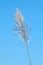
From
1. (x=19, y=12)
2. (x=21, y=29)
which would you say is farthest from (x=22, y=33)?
(x=19, y=12)

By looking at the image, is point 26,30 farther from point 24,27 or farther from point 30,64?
point 30,64

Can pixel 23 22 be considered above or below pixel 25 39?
above

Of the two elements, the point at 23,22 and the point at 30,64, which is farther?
the point at 23,22

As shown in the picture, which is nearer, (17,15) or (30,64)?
(30,64)

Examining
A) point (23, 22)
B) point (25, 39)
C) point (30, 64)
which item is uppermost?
point (23, 22)

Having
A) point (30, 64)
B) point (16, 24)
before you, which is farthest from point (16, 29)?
point (30, 64)

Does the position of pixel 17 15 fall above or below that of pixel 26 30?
above

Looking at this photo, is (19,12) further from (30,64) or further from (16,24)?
(30,64)
